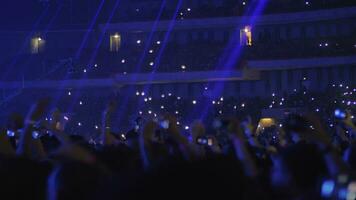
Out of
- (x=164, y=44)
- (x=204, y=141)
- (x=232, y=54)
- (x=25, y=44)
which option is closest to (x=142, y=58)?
(x=164, y=44)

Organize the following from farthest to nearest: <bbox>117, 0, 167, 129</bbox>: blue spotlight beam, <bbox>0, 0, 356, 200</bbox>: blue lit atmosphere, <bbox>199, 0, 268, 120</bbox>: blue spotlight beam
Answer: <bbox>117, 0, 167, 129</bbox>: blue spotlight beam → <bbox>199, 0, 268, 120</bbox>: blue spotlight beam → <bbox>0, 0, 356, 200</bbox>: blue lit atmosphere

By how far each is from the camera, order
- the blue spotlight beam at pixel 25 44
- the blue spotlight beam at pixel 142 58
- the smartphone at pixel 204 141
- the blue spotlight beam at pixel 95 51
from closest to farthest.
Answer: the smartphone at pixel 204 141, the blue spotlight beam at pixel 142 58, the blue spotlight beam at pixel 95 51, the blue spotlight beam at pixel 25 44

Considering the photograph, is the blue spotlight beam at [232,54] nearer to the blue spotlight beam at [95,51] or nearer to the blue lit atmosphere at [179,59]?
the blue lit atmosphere at [179,59]

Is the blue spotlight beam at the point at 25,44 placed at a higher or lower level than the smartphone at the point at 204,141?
higher

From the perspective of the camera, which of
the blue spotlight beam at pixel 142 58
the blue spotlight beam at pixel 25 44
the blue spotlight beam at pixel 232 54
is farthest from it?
the blue spotlight beam at pixel 25 44

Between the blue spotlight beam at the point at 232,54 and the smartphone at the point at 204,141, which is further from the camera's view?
the blue spotlight beam at the point at 232,54

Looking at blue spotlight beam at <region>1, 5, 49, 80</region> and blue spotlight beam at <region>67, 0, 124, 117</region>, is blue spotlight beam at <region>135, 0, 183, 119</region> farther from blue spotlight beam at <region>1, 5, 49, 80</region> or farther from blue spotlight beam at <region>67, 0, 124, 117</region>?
blue spotlight beam at <region>1, 5, 49, 80</region>

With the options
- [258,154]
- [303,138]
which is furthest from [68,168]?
[258,154]

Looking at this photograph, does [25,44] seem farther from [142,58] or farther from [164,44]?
[164,44]

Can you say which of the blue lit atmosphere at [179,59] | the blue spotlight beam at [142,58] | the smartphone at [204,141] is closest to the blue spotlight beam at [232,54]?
the blue lit atmosphere at [179,59]

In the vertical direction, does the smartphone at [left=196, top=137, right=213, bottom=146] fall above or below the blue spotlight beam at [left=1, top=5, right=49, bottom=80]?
below

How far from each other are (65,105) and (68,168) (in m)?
35.8

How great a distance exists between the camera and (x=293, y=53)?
38438 mm

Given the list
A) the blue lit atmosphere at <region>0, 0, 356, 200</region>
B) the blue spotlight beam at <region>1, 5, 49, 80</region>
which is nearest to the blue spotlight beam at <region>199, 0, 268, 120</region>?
the blue lit atmosphere at <region>0, 0, 356, 200</region>
